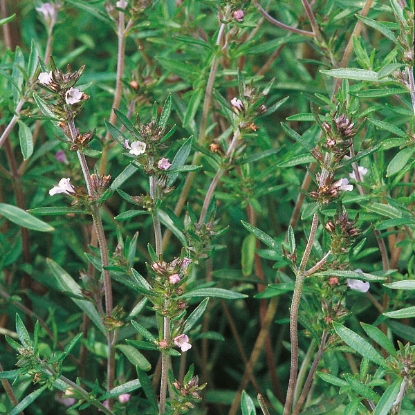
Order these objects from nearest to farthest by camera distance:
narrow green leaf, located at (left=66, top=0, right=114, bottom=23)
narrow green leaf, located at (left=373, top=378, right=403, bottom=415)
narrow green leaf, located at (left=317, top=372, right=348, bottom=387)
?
narrow green leaf, located at (left=373, top=378, right=403, bottom=415) < narrow green leaf, located at (left=317, top=372, right=348, bottom=387) < narrow green leaf, located at (left=66, top=0, right=114, bottom=23)

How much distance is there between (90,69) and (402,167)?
1706 millimetres

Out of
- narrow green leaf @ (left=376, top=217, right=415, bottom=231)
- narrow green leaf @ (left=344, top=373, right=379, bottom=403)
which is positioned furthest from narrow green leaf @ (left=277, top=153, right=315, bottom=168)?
narrow green leaf @ (left=344, top=373, right=379, bottom=403)

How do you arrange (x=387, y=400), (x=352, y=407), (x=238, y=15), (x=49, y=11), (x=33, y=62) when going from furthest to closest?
(x=49, y=11) < (x=33, y=62) < (x=238, y=15) < (x=352, y=407) < (x=387, y=400)

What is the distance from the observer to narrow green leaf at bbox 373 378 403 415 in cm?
146

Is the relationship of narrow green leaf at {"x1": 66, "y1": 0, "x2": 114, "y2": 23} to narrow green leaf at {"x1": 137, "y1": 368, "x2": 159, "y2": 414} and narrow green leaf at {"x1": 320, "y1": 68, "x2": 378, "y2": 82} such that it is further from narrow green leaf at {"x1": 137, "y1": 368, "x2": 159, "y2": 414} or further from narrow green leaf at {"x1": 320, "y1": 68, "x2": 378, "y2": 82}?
narrow green leaf at {"x1": 137, "y1": 368, "x2": 159, "y2": 414}

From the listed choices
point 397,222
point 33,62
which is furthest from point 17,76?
point 397,222

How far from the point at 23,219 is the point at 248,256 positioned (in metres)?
0.72

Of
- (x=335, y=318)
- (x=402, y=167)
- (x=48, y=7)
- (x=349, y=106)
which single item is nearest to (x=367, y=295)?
(x=335, y=318)

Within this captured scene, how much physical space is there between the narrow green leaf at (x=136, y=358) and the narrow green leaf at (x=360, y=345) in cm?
52

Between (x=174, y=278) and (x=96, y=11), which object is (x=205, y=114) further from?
(x=174, y=278)

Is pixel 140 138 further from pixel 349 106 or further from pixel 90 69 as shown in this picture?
pixel 90 69

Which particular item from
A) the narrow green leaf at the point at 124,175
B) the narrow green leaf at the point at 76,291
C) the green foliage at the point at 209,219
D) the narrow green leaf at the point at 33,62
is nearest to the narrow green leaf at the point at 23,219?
the green foliage at the point at 209,219

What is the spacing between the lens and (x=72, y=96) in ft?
5.31

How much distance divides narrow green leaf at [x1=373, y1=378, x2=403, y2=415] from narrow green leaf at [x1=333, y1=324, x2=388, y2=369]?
61 millimetres
